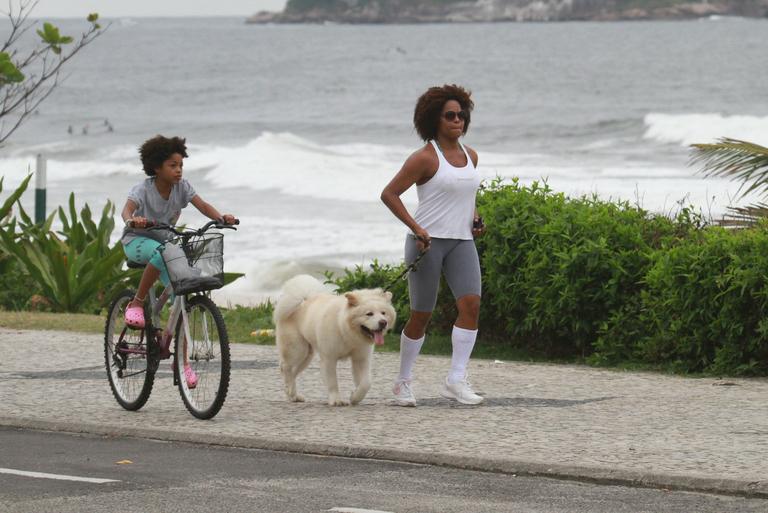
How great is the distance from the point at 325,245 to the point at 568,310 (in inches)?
603

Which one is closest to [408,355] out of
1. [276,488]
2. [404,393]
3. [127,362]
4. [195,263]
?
[404,393]

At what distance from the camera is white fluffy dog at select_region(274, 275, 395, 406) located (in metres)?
8.60

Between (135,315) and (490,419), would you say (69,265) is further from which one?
(490,419)

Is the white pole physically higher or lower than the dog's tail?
higher

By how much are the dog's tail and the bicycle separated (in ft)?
1.72

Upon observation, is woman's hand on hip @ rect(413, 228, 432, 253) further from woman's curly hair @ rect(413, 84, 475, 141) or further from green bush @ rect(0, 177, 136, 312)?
green bush @ rect(0, 177, 136, 312)

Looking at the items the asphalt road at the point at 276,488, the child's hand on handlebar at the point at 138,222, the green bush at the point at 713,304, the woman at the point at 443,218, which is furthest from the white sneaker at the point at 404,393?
the green bush at the point at 713,304

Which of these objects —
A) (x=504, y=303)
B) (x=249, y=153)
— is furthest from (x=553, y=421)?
(x=249, y=153)

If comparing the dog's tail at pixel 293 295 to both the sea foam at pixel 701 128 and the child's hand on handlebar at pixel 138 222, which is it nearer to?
the child's hand on handlebar at pixel 138 222

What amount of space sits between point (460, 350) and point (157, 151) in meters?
2.27

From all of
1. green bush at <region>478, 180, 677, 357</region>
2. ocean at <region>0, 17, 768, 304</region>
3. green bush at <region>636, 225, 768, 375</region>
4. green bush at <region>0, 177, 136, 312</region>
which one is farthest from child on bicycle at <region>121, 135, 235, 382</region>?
green bush at <region>0, 177, 136, 312</region>

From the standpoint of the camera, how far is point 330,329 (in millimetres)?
8727

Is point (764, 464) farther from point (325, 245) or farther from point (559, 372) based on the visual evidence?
point (325, 245)

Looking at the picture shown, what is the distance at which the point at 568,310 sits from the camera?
1110 cm
